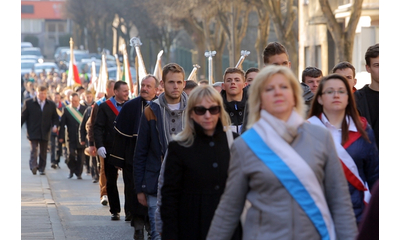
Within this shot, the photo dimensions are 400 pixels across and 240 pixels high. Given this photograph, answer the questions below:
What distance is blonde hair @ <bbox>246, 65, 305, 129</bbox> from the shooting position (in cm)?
442

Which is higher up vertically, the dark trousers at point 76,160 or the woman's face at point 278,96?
the woman's face at point 278,96

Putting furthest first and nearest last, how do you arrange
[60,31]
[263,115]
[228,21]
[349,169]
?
[60,31]
[228,21]
[349,169]
[263,115]

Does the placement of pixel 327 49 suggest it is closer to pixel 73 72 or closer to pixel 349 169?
pixel 73 72

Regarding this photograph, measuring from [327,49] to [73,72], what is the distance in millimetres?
11025

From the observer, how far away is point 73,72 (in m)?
27.7

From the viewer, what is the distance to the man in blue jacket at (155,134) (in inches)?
305

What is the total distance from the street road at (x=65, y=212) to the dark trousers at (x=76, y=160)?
0.83 feet

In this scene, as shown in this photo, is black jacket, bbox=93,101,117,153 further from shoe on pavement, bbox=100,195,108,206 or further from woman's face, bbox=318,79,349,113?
woman's face, bbox=318,79,349,113

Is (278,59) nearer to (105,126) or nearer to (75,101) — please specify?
(105,126)

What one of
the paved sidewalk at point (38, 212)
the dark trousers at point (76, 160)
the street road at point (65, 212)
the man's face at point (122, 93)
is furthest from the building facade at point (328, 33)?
the man's face at point (122, 93)

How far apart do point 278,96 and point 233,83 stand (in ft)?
12.8

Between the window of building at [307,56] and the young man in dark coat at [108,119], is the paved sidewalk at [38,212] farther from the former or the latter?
the window of building at [307,56]

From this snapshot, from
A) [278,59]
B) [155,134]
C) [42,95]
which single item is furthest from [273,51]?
[42,95]
